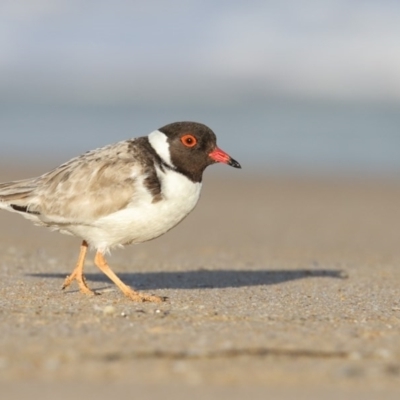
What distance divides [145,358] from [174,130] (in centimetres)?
332

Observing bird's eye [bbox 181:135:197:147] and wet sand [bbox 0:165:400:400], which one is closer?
wet sand [bbox 0:165:400:400]

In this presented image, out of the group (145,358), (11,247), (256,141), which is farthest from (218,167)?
(145,358)

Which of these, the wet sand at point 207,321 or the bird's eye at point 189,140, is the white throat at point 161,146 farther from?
the wet sand at point 207,321

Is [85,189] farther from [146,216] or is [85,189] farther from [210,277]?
[210,277]

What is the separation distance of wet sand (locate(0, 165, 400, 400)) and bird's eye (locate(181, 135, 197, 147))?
144 centimetres

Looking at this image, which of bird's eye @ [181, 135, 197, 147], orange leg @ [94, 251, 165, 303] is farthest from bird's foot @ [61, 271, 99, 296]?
bird's eye @ [181, 135, 197, 147]

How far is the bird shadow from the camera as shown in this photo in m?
9.58

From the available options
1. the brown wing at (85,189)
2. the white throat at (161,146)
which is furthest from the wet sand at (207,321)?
the white throat at (161,146)

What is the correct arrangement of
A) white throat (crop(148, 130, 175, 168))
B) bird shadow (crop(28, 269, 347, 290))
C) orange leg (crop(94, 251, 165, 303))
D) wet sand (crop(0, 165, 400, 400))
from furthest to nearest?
1. bird shadow (crop(28, 269, 347, 290))
2. white throat (crop(148, 130, 175, 168))
3. orange leg (crop(94, 251, 165, 303))
4. wet sand (crop(0, 165, 400, 400))

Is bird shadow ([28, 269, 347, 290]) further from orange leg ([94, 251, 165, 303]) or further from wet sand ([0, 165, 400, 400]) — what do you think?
orange leg ([94, 251, 165, 303])

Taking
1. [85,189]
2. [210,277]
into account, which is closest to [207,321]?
[85,189]

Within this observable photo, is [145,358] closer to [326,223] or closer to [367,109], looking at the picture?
[326,223]

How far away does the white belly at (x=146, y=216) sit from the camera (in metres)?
7.83

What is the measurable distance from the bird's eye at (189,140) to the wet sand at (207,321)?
1.44 metres
